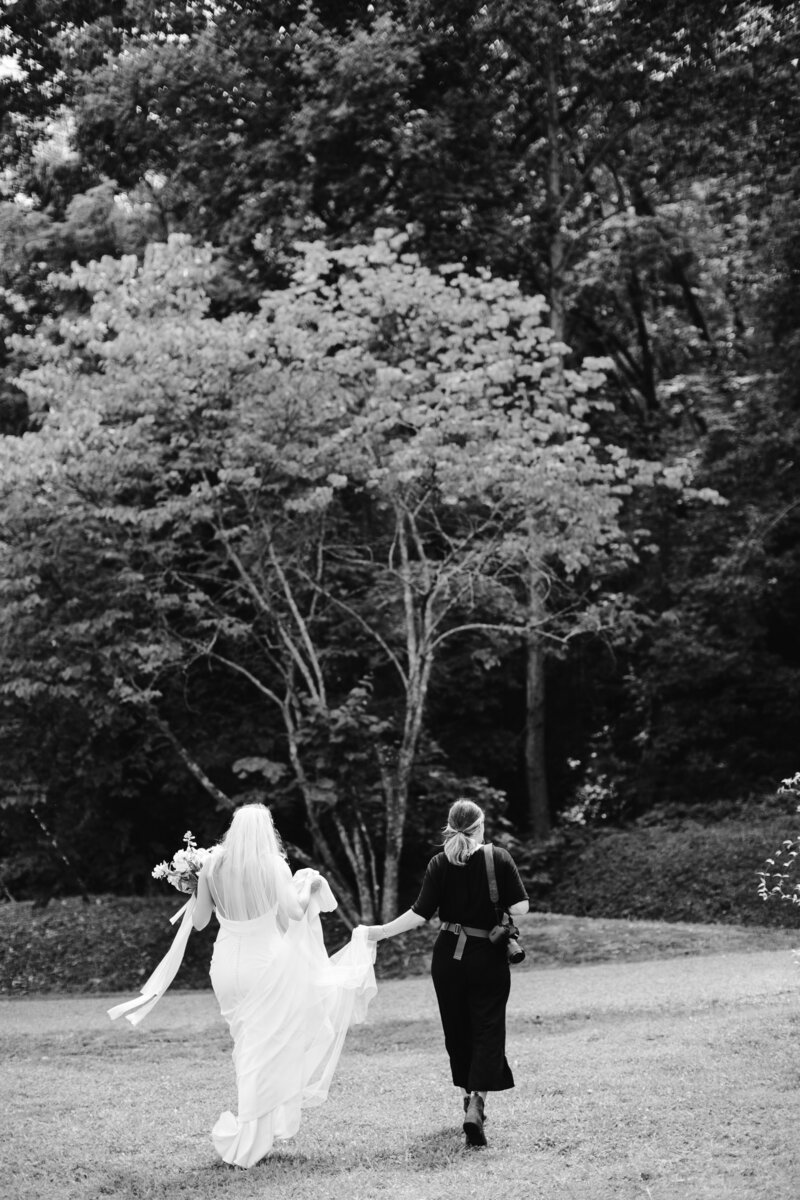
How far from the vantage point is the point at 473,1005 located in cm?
635

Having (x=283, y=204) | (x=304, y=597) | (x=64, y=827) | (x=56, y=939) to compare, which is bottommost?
(x=56, y=939)

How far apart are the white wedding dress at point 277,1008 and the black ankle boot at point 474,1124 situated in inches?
26.6

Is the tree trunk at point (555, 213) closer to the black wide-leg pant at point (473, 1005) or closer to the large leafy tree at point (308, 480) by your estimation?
the large leafy tree at point (308, 480)

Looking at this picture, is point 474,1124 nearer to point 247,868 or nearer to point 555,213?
point 247,868

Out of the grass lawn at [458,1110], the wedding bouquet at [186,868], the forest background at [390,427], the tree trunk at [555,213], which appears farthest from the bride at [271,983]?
the tree trunk at [555,213]

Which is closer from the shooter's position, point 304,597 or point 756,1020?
point 756,1020

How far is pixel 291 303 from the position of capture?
1525 cm

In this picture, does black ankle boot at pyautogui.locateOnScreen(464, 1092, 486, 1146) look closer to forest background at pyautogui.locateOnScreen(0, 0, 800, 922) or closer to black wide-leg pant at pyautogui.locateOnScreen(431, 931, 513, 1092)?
black wide-leg pant at pyautogui.locateOnScreen(431, 931, 513, 1092)

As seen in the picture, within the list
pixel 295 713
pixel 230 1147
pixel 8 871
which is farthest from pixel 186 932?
pixel 8 871

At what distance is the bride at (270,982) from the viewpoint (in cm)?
621

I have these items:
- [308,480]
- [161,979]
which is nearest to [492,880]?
[161,979]

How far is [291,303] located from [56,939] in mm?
8411

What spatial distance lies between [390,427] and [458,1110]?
8984mm

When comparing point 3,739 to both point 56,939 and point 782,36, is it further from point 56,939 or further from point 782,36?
point 782,36
